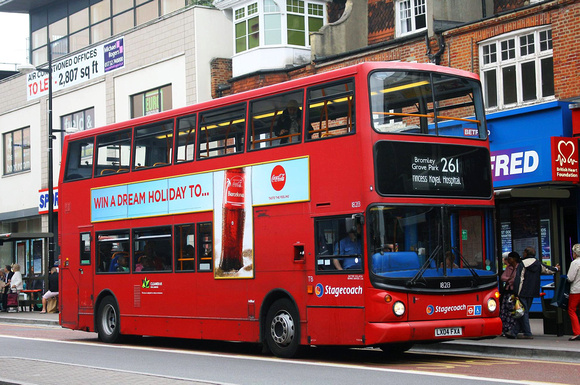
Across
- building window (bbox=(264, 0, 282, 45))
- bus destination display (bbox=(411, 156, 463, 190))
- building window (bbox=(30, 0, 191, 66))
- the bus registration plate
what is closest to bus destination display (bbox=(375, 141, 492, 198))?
bus destination display (bbox=(411, 156, 463, 190))

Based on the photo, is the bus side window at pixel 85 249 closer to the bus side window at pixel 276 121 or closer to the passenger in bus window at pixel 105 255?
the passenger in bus window at pixel 105 255

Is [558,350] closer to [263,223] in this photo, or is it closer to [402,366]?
[402,366]

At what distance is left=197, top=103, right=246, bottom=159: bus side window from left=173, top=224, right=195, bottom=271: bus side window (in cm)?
139

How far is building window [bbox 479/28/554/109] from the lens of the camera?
21.6 meters

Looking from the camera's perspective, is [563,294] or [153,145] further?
[153,145]

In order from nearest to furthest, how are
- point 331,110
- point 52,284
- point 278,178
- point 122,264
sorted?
1. point 331,110
2. point 278,178
3. point 122,264
4. point 52,284

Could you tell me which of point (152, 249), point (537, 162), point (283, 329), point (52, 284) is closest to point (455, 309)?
point (283, 329)

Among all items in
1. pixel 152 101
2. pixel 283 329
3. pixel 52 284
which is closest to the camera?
pixel 283 329

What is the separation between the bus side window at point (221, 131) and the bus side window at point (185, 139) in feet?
0.67

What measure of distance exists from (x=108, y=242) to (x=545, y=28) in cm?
1132

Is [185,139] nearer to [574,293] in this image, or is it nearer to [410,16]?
[574,293]

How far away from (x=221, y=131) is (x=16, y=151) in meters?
30.0

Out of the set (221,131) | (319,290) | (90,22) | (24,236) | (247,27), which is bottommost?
(319,290)

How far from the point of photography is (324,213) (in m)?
13.7
